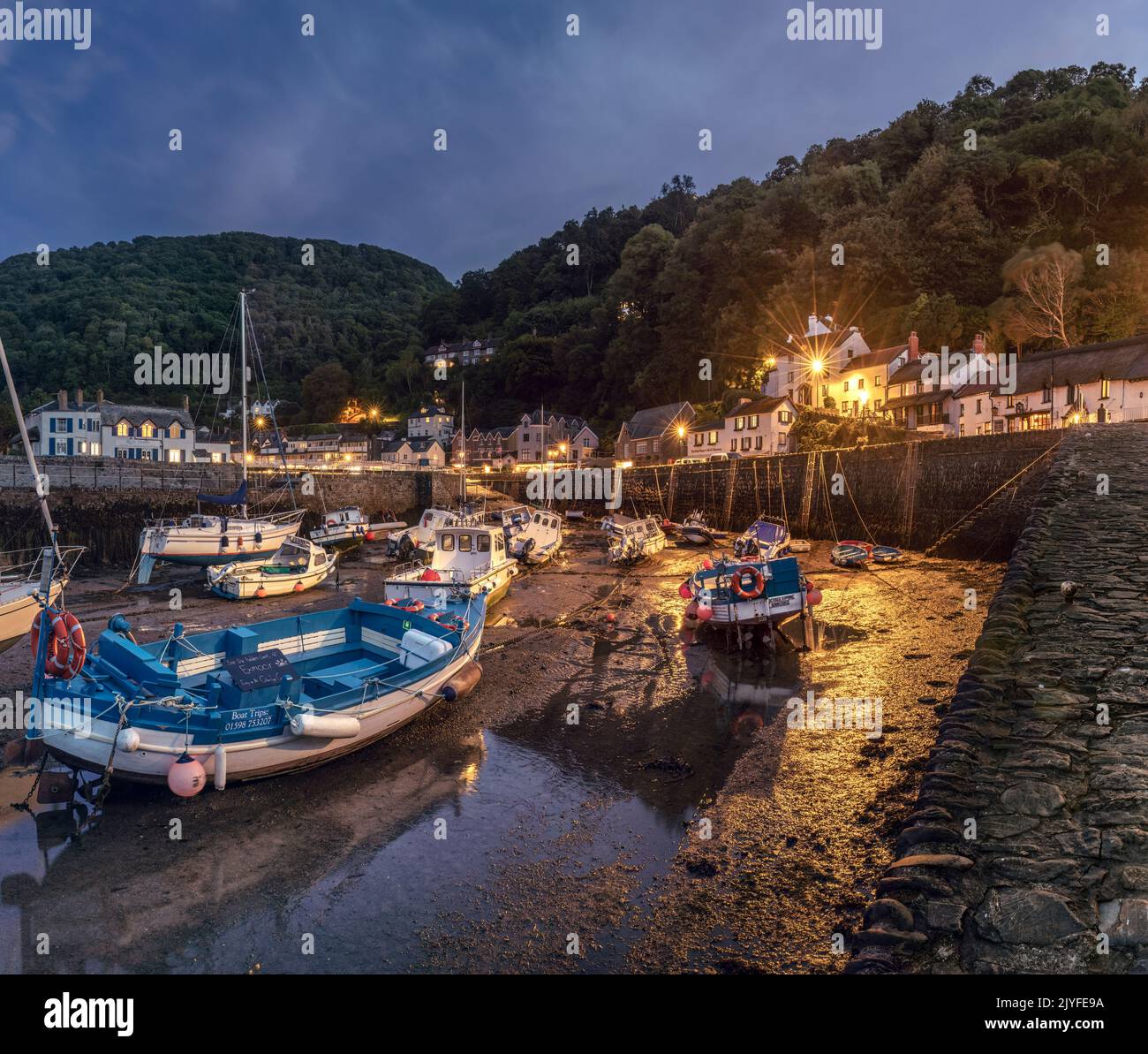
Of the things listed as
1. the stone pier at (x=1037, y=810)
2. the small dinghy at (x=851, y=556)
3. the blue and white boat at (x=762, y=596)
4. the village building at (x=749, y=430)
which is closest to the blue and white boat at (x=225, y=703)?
the blue and white boat at (x=762, y=596)

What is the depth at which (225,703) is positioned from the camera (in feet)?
33.1

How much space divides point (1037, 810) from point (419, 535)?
28982 millimetres

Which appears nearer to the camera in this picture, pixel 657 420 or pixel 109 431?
pixel 109 431

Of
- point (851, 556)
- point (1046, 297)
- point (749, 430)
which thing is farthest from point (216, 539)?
point (1046, 297)

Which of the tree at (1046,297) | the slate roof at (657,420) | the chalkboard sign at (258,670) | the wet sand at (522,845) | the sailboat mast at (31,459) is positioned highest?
the tree at (1046,297)

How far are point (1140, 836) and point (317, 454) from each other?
94.3 meters

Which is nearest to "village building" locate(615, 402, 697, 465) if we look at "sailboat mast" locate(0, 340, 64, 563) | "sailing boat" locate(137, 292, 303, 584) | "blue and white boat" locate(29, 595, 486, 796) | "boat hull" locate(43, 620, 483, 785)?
"sailing boat" locate(137, 292, 303, 584)

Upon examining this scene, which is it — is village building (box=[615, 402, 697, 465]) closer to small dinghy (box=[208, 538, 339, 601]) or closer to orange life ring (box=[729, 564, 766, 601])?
small dinghy (box=[208, 538, 339, 601])

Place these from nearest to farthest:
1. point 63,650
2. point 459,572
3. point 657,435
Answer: point 63,650 < point 459,572 < point 657,435

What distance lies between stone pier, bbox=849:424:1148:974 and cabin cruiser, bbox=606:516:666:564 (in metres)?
22.3

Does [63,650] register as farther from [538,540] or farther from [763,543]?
[538,540]

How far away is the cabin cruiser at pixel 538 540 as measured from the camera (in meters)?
30.9

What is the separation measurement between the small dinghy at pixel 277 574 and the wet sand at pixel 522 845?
340 inches

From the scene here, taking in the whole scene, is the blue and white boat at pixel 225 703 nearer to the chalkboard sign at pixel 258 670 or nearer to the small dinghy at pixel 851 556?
the chalkboard sign at pixel 258 670
